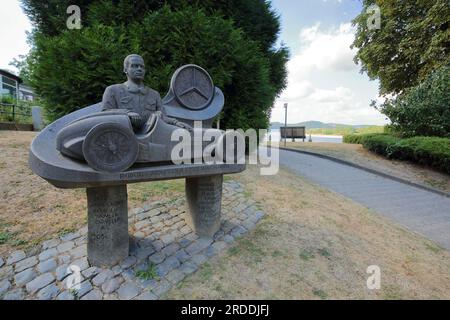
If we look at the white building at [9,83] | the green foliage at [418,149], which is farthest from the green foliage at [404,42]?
the white building at [9,83]

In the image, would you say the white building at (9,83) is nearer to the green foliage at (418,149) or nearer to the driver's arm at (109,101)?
the driver's arm at (109,101)

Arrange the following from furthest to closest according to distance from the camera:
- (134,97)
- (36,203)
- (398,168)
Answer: (398,168), (36,203), (134,97)

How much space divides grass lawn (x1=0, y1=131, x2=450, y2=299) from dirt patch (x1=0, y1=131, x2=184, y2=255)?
0.04 ft

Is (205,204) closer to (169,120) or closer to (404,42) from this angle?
(169,120)

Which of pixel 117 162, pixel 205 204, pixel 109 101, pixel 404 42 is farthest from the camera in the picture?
pixel 404 42

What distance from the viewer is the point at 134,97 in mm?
3133

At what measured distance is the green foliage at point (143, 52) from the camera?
6.17m

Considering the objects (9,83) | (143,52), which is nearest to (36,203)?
(143,52)

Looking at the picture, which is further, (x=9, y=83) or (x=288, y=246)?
(x=9, y=83)

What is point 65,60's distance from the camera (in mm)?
6129

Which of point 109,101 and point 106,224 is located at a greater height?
point 109,101

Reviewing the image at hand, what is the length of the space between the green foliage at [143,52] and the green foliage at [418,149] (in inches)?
230

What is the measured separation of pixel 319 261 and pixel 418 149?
8091 millimetres

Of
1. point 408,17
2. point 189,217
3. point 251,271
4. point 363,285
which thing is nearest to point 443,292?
point 363,285
